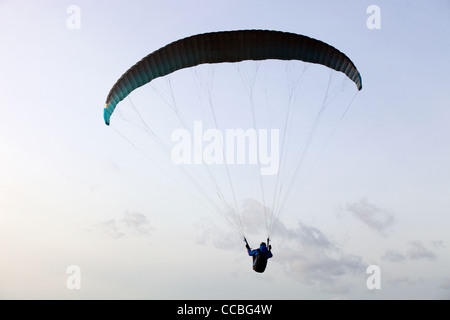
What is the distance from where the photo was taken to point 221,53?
19.3 meters

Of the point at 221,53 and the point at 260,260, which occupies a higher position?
the point at 221,53

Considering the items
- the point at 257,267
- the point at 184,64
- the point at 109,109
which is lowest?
the point at 257,267

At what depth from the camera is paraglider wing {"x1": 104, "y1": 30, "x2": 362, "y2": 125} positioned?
19.0 metres

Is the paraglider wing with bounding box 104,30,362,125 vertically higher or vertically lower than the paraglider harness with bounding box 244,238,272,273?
higher

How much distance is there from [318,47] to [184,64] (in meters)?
5.54

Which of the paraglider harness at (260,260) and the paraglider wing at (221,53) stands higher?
the paraglider wing at (221,53)

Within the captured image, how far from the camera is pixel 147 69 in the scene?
→ 770 inches

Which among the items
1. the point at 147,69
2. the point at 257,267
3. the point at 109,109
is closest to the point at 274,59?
the point at 147,69

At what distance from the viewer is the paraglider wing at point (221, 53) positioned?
19.0m
